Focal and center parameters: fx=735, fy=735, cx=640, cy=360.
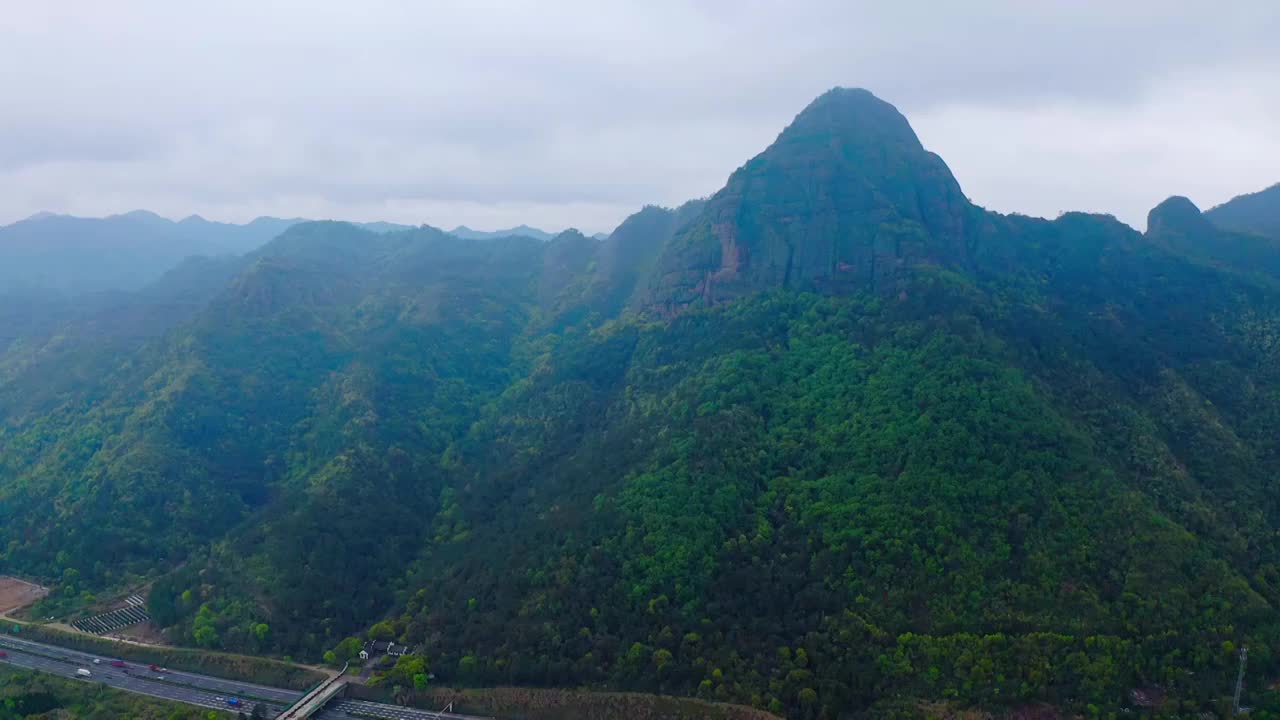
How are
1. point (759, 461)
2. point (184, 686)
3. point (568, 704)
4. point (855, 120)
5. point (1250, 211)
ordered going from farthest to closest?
point (1250, 211) → point (855, 120) → point (759, 461) → point (184, 686) → point (568, 704)

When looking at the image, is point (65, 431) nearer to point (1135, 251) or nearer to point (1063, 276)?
point (1063, 276)

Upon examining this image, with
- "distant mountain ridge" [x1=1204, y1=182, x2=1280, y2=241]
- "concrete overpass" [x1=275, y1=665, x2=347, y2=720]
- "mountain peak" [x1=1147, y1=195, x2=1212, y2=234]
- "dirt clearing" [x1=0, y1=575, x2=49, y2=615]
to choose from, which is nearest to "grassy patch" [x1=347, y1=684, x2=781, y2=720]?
"concrete overpass" [x1=275, y1=665, x2=347, y2=720]

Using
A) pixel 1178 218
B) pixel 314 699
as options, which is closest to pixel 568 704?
pixel 314 699

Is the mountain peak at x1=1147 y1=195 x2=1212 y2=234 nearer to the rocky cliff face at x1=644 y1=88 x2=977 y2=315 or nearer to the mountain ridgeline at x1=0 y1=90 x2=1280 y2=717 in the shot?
the mountain ridgeline at x1=0 y1=90 x2=1280 y2=717

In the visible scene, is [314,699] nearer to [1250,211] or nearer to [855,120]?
[855,120]

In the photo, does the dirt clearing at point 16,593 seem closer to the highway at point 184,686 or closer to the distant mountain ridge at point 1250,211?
the highway at point 184,686

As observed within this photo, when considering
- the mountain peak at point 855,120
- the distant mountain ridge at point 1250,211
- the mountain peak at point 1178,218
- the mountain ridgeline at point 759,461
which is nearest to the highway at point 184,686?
the mountain ridgeline at point 759,461

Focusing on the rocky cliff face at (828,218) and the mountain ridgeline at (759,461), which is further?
the rocky cliff face at (828,218)
